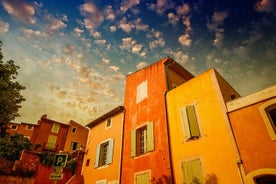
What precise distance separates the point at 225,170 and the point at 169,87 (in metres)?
6.49

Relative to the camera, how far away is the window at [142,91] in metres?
13.3

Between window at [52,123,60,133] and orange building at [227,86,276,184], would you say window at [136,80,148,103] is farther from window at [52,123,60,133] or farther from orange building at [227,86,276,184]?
window at [52,123,60,133]

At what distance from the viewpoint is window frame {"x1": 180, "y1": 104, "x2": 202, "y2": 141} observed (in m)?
8.73

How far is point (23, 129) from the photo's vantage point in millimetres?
35656

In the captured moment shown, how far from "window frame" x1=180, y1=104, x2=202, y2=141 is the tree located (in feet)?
33.9

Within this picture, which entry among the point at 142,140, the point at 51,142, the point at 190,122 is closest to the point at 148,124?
the point at 142,140

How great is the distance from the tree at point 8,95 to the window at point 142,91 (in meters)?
8.06

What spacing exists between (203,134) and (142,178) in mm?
4527

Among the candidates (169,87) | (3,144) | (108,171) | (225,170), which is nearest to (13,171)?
(3,144)

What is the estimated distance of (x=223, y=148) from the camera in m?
7.42

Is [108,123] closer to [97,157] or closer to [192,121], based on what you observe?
[97,157]

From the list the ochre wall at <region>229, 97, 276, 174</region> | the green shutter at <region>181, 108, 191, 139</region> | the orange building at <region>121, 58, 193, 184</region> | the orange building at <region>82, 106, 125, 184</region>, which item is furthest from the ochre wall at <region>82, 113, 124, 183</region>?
the ochre wall at <region>229, 97, 276, 174</region>

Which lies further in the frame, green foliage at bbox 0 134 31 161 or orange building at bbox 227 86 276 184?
green foliage at bbox 0 134 31 161

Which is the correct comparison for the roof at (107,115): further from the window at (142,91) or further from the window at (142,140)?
the window at (142,140)
